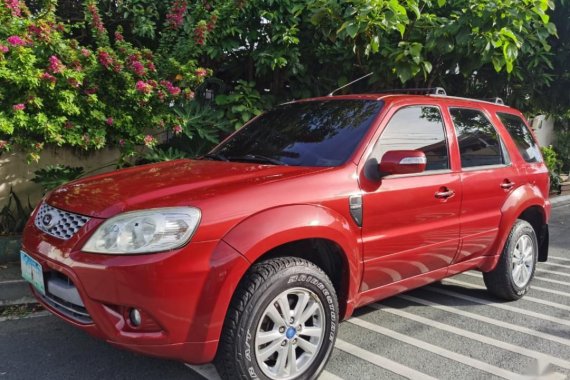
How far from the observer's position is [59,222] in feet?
8.82

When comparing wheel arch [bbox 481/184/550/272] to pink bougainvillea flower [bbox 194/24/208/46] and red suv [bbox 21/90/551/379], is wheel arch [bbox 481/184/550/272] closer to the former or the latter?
red suv [bbox 21/90/551/379]

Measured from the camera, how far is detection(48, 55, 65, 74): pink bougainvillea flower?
4422mm

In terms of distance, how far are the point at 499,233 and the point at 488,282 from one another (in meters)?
0.54

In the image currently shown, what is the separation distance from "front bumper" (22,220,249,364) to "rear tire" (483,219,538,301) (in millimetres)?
2792

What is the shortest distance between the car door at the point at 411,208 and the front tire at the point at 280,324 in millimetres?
463

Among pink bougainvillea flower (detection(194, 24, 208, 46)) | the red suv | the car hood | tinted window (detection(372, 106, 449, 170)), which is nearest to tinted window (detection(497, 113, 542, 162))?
the red suv

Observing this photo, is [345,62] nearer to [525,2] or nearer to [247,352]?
[525,2]

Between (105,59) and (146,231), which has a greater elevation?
(105,59)

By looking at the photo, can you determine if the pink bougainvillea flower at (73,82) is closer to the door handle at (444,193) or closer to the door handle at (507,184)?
the door handle at (444,193)

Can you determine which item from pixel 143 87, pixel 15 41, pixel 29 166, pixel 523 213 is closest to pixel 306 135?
pixel 143 87

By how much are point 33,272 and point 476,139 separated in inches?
133

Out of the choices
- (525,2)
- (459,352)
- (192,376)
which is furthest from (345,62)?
(192,376)

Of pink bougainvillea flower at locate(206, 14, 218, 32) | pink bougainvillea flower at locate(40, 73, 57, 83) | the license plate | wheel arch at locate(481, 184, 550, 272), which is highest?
pink bougainvillea flower at locate(206, 14, 218, 32)

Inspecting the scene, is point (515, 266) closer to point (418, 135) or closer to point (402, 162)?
point (418, 135)
